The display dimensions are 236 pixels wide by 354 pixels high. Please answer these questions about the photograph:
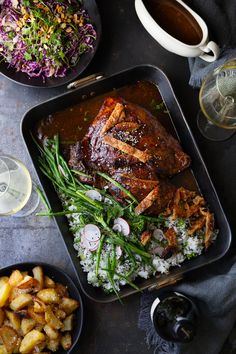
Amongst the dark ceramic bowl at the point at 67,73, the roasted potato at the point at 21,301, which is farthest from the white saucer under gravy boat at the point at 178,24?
the roasted potato at the point at 21,301

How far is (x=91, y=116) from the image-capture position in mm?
3611

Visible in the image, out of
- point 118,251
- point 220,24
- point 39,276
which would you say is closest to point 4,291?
point 39,276

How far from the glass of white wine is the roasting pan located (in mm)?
102

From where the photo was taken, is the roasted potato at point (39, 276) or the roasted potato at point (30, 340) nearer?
the roasted potato at point (30, 340)

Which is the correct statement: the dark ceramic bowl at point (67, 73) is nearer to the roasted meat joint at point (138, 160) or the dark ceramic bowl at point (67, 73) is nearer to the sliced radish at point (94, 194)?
the roasted meat joint at point (138, 160)

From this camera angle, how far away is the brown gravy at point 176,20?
10.9 ft

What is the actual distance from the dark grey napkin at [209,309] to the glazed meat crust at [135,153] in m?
0.52

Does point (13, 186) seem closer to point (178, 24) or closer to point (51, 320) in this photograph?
point (51, 320)

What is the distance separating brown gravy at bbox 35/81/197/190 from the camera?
358 centimetres

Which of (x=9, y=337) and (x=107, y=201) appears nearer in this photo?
(x=9, y=337)

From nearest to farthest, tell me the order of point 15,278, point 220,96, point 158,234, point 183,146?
1. point 220,96
2. point 15,278
3. point 158,234
4. point 183,146

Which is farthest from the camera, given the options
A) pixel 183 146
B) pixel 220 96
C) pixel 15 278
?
pixel 183 146

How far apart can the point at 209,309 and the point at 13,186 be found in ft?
4.62

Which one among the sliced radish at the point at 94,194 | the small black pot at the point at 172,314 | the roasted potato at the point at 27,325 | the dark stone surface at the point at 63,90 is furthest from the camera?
the dark stone surface at the point at 63,90
